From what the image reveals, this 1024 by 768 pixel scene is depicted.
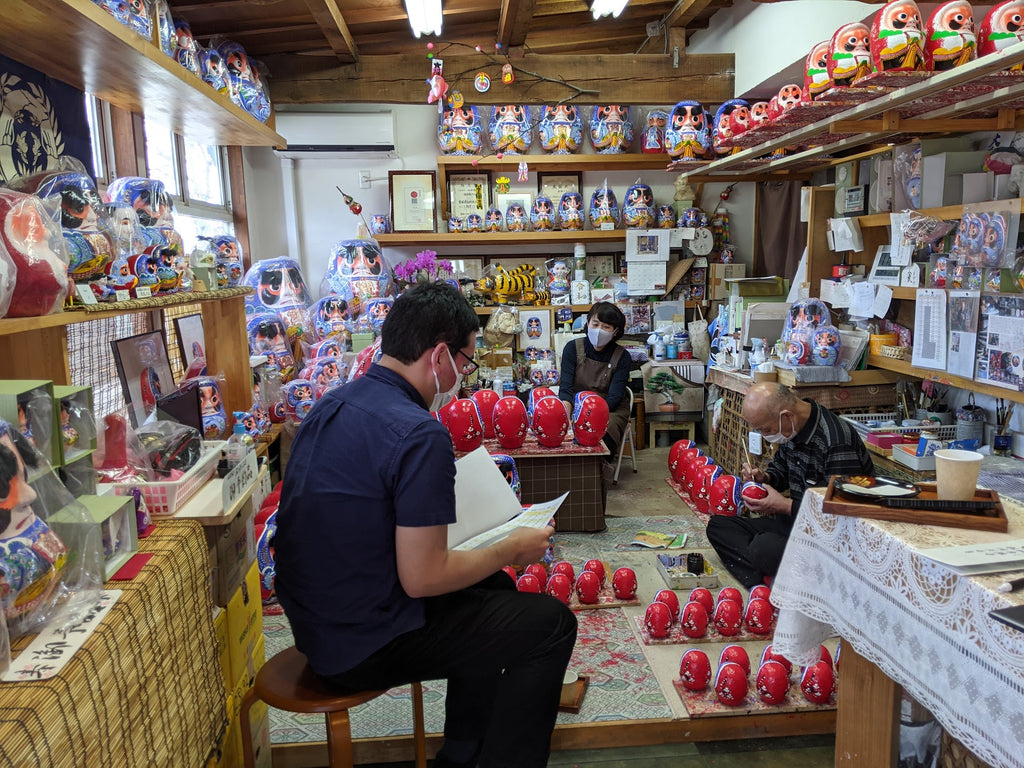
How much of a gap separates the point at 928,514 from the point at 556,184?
527 centimetres

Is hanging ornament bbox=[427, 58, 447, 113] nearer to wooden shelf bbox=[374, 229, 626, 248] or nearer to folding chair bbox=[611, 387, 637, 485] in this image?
wooden shelf bbox=[374, 229, 626, 248]

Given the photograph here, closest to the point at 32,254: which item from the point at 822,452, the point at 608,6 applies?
the point at 822,452

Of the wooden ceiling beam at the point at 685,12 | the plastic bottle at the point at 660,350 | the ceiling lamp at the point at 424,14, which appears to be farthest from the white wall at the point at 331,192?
the ceiling lamp at the point at 424,14

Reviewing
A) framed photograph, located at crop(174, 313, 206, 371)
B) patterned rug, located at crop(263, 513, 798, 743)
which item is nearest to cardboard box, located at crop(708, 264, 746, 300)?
patterned rug, located at crop(263, 513, 798, 743)

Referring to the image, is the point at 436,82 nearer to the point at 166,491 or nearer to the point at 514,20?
the point at 514,20

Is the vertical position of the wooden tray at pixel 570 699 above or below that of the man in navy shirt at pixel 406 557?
below

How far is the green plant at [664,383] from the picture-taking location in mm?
5922

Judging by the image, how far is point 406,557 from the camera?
1646mm

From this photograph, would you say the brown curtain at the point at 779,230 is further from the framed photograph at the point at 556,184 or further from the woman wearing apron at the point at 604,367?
the woman wearing apron at the point at 604,367

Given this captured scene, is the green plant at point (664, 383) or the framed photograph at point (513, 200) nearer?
the green plant at point (664, 383)

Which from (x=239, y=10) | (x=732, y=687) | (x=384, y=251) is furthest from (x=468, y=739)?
(x=384, y=251)

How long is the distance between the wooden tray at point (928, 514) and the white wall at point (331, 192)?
15.7ft

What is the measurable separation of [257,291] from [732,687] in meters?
3.99

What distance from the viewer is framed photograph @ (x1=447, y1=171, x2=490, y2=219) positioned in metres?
6.29
